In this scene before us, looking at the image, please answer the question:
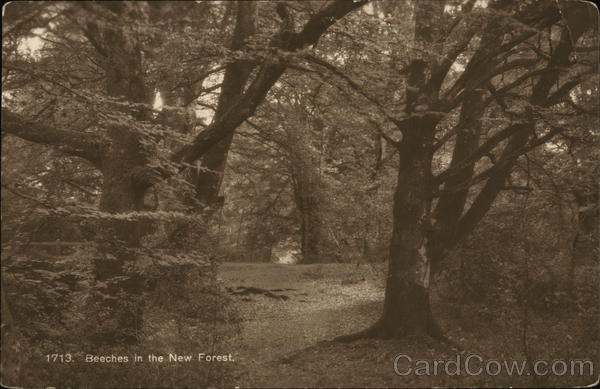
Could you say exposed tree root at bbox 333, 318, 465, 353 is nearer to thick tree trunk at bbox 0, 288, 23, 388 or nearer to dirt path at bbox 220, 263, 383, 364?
dirt path at bbox 220, 263, 383, 364

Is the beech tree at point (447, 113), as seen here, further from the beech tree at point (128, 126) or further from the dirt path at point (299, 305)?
the beech tree at point (128, 126)

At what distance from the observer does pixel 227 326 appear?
389 inches

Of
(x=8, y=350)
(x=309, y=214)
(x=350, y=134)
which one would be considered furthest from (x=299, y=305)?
(x=8, y=350)

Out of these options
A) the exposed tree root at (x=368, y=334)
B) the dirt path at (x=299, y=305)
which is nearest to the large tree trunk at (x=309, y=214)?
the dirt path at (x=299, y=305)

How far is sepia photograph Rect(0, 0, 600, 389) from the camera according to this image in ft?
27.6

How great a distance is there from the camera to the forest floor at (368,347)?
27.1ft

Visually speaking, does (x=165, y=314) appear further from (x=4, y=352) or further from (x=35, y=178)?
(x=35, y=178)
